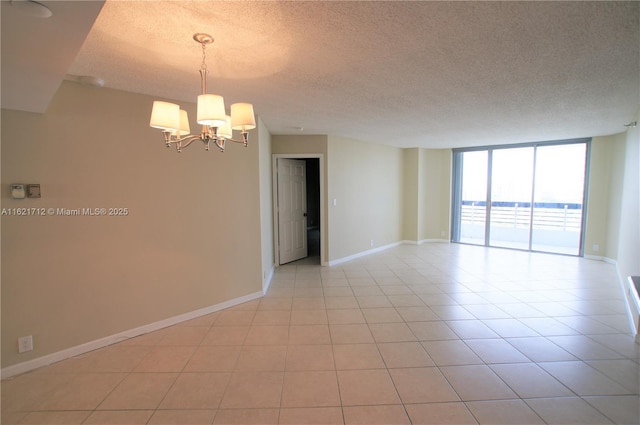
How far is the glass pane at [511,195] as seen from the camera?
21.9 ft

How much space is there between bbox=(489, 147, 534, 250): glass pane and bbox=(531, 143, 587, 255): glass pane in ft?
0.61

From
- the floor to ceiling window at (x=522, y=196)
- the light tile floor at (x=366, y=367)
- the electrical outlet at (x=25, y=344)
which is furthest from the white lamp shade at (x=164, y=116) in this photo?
the floor to ceiling window at (x=522, y=196)

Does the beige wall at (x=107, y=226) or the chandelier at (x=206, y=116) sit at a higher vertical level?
the chandelier at (x=206, y=116)

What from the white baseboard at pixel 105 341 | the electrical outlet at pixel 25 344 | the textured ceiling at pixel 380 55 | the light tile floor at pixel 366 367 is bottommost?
the light tile floor at pixel 366 367

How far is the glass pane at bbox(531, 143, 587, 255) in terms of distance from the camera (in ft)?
20.2

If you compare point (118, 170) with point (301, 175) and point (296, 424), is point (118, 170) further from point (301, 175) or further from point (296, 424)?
point (301, 175)

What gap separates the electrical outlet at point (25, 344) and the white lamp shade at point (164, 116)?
2167 mm

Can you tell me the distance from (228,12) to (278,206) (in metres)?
3.95

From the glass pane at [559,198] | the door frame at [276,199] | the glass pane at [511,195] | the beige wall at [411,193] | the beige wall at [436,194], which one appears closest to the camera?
the door frame at [276,199]

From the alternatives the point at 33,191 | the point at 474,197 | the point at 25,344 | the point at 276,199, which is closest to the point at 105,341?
the point at 25,344

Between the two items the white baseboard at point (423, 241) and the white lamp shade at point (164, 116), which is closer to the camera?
the white lamp shade at point (164, 116)

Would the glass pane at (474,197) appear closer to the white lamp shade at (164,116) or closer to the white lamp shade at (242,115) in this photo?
the white lamp shade at (242,115)

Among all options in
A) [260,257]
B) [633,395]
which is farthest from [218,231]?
[633,395]

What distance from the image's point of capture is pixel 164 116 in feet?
6.07
